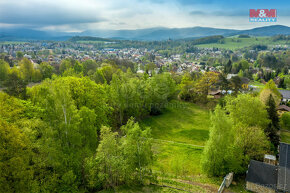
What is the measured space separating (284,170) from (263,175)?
223 centimetres

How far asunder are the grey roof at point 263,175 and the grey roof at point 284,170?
0.45 meters

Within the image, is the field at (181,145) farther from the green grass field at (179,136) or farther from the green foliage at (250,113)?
the green foliage at (250,113)

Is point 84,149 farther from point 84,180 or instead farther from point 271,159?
point 271,159

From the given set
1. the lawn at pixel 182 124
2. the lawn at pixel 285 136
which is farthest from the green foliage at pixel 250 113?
the lawn at pixel 182 124

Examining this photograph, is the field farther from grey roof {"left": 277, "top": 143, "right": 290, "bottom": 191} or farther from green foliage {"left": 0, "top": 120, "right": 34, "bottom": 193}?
green foliage {"left": 0, "top": 120, "right": 34, "bottom": 193}

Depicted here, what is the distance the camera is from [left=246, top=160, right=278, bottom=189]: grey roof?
18.2m

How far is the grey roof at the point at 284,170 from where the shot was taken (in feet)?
56.9

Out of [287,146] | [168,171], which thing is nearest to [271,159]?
[287,146]

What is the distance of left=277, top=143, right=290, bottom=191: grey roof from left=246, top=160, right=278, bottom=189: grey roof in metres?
0.45

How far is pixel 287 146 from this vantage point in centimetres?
2248

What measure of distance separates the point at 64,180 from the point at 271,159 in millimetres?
22255

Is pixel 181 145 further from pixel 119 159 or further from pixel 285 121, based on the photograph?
pixel 285 121

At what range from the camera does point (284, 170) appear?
62.0 feet

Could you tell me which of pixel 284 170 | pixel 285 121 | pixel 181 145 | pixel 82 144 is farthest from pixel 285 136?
pixel 82 144
